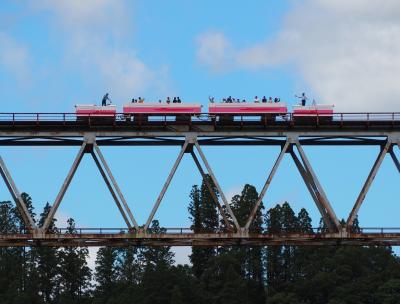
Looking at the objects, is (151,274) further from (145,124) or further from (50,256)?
(145,124)

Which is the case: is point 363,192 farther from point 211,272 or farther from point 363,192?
point 211,272

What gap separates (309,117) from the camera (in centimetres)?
7519

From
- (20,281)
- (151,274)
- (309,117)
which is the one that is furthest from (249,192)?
(309,117)

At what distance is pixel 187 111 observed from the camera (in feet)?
246

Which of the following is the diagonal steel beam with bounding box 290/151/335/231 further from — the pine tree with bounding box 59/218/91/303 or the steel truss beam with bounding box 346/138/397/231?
the pine tree with bounding box 59/218/91/303

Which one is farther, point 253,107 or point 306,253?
point 306,253

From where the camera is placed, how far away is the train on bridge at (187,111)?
7475cm

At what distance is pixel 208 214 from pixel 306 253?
47.7 feet

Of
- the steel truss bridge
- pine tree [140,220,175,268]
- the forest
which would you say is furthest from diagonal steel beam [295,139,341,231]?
pine tree [140,220,175,268]

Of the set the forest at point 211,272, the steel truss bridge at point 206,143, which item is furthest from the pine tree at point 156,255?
the steel truss bridge at point 206,143

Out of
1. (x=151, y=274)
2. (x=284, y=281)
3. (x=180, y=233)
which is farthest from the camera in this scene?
(x=284, y=281)

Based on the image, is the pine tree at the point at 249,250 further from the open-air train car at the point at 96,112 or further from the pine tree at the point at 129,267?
the open-air train car at the point at 96,112

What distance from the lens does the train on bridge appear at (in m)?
74.8

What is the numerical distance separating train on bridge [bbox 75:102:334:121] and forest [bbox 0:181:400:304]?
264ft
